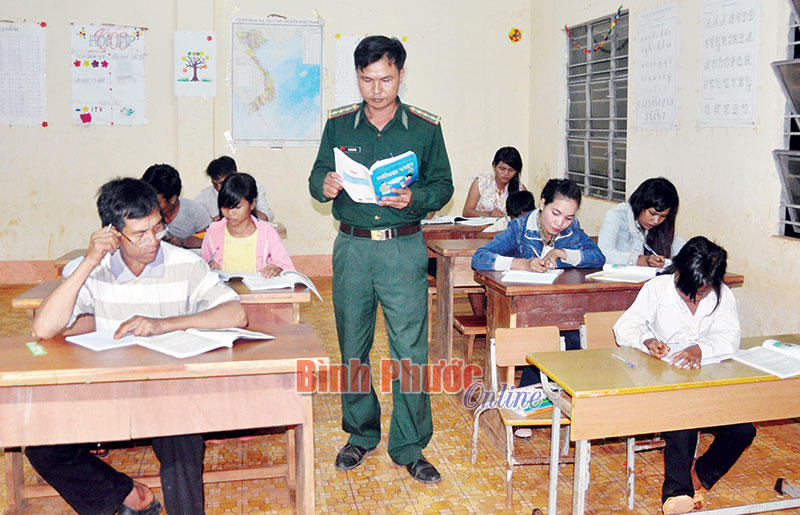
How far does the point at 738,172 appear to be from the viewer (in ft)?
14.0

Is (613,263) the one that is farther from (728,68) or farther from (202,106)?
(202,106)

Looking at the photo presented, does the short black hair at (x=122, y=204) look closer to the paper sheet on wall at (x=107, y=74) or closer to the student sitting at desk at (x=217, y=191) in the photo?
the student sitting at desk at (x=217, y=191)

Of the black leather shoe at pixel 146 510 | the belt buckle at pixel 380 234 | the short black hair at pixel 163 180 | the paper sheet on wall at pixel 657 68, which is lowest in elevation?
the black leather shoe at pixel 146 510

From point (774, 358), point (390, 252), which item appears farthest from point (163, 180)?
point (774, 358)

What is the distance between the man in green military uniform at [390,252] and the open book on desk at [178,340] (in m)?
0.73

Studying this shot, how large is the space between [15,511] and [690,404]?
2.36m

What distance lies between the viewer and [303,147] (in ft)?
23.3

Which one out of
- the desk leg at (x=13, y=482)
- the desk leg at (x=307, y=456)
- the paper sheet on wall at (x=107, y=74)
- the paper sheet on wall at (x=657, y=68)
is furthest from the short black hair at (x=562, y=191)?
the paper sheet on wall at (x=107, y=74)

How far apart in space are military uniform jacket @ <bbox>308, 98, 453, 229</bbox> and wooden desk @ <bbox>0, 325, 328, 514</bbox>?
0.79 metres

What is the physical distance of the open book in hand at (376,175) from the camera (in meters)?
2.75

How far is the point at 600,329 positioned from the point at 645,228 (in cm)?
113

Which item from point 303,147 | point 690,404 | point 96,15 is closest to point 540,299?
point 690,404

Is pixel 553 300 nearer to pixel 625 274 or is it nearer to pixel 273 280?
pixel 625 274

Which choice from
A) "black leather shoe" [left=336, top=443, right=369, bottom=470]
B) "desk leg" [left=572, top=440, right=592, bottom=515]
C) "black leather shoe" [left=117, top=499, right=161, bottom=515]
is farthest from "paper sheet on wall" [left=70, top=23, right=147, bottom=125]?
"desk leg" [left=572, top=440, right=592, bottom=515]
